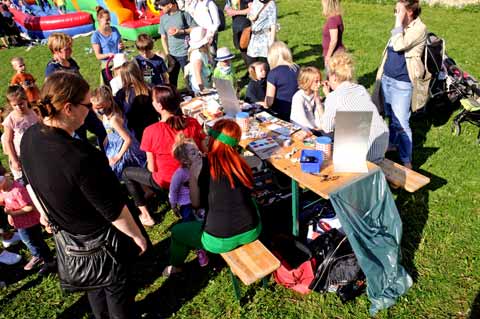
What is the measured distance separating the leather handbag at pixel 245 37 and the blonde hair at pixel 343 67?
4.01 m

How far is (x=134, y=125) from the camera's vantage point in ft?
16.1

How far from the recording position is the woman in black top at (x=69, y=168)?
218 centimetres

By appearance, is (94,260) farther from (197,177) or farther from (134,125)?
(134,125)

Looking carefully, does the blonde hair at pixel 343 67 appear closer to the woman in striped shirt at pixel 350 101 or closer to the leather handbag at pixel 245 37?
the woman in striped shirt at pixel 350 101

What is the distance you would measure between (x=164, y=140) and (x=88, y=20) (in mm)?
12422

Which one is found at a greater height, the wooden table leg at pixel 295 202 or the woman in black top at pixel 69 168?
the woman in black top at pixel 69 168

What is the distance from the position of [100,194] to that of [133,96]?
2771 mm

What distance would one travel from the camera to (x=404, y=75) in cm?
464

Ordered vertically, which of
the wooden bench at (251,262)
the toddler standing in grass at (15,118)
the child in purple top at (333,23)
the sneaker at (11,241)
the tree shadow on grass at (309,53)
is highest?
the child in purple top at (333,23)

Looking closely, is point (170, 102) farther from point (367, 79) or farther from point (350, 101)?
point (367, 79)

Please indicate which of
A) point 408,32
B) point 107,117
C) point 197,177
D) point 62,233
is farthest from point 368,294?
point 107,117

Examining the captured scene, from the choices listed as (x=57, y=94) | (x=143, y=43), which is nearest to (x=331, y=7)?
(x=143, y=43)

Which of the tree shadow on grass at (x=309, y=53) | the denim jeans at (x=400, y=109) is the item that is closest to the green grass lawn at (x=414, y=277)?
the denim jeans at (x=400, y=109)

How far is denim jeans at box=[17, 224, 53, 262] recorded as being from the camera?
3.74 meters
